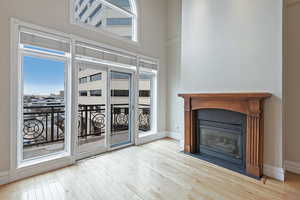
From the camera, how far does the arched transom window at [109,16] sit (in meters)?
3.12

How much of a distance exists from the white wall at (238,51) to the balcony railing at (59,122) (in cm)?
177

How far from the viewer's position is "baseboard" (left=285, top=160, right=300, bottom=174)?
2.66 meters

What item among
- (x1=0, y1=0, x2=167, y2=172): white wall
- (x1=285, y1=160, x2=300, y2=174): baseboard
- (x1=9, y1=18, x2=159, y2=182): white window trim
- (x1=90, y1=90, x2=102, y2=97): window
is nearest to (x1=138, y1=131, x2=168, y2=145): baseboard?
(x1=90, y1=90, x2=102, y2=97): window

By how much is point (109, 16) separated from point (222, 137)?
3.62m

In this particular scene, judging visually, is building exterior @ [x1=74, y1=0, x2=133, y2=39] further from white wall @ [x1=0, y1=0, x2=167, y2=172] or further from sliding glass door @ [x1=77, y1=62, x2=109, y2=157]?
sliding glass door @ [x1=77, y1=62, x2=109, y2=157]

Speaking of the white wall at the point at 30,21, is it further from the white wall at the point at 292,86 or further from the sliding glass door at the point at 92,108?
the white wall at the point at 292,86

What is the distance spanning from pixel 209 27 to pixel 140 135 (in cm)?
307

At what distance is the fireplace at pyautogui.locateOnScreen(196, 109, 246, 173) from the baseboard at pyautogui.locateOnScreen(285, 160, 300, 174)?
77 centimetres

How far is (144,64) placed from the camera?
4.23 meters

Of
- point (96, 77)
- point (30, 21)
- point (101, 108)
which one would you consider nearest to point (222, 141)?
point (101, 108)

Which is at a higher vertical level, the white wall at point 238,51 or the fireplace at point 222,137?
the white wall at point 238,51

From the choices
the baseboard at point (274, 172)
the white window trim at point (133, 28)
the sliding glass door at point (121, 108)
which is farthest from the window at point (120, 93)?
the baseboard at point (274, 172)

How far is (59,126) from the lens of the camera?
3064 mm

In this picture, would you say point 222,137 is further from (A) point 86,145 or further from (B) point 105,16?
(B) point 105,16
